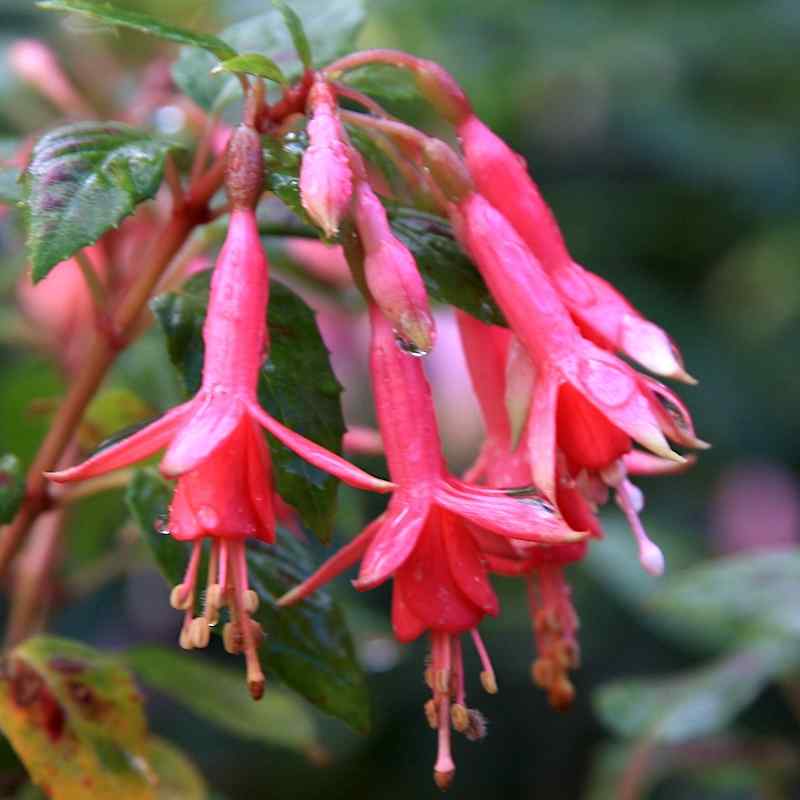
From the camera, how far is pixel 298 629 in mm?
789

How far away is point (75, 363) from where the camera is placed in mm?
1229

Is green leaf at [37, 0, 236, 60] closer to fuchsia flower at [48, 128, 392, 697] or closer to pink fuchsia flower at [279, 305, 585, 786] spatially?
fuchsia flower at [48, 128, 392, 697]

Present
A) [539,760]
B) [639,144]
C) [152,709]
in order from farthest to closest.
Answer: [639,144] < [539,760] < [152,709]

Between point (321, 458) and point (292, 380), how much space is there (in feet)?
0.33

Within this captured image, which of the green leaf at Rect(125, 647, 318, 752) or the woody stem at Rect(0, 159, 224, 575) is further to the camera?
the green leaf at Rect(125, 647, 318, 752)

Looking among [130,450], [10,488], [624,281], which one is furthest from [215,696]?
[624,281]

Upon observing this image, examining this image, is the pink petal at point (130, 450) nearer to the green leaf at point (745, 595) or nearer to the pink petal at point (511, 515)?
the pink petal at point (511, 515)

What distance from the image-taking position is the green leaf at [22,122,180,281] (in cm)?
64

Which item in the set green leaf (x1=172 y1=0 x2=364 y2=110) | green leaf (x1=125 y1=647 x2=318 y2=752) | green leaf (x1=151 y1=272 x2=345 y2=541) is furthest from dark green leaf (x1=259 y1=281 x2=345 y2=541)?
green leaf (x1=125 y1=647 x2=318 y2=752)

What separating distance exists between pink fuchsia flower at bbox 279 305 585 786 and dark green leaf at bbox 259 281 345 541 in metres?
0.03

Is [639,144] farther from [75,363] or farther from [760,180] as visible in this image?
[75,363]

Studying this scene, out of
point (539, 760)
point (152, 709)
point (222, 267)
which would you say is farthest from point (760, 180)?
point (222, 267)

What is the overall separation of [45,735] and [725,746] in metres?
0.90

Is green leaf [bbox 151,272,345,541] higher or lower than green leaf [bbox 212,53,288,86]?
lower
